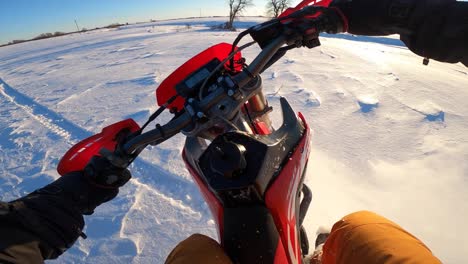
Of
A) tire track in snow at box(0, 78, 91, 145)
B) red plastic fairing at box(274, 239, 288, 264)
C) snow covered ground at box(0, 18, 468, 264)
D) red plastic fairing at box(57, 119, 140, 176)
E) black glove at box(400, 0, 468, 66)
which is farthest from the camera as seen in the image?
tire track in snow at box(0, 78, 91, 145)

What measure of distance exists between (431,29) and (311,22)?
359 millimetres

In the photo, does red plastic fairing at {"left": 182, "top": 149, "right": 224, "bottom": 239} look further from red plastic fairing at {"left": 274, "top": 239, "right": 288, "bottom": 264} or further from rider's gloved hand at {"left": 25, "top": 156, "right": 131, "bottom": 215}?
rider's gloved hand at {"left": 25, "top": 156, "right": 131, "bottom": 215}

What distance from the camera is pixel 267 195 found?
0.86 m

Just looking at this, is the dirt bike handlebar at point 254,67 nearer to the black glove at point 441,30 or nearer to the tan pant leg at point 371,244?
the black glove at point 441,30

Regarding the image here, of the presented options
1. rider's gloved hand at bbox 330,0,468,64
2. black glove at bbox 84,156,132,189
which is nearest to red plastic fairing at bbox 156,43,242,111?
black glove at bbox 84,156,132,189

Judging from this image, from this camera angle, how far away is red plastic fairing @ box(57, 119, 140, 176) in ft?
3.78

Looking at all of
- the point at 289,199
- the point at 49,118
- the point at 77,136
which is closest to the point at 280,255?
the point at 289,199

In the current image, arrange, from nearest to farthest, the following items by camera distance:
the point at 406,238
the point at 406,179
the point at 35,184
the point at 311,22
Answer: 1. the point at 406,238
2. the point at 311,22
3. the point at 406,179
4. the point at 35,184

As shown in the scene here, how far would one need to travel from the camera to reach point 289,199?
93 centimetres

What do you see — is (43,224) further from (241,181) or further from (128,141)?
(241,181)

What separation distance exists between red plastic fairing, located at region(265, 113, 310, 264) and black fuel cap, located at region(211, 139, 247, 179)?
0.12 m

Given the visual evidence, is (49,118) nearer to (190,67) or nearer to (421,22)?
(190,67)

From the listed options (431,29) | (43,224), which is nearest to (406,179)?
(431,29)

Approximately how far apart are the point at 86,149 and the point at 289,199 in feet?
2.59
